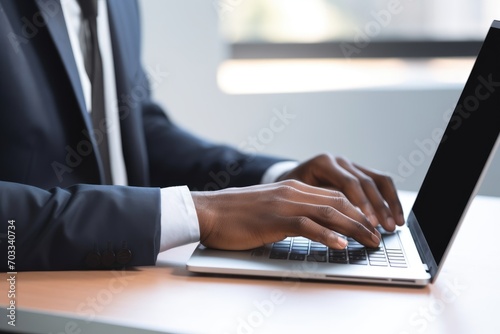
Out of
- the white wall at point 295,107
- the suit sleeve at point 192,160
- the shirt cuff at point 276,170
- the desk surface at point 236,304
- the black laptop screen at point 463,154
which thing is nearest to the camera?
the desk surface at point 236,304

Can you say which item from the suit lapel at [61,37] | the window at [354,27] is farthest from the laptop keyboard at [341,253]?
the window at [354,27]

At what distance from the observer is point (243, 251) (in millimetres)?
1086

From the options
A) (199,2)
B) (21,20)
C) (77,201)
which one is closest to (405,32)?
(199,2)

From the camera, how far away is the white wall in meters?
2.92

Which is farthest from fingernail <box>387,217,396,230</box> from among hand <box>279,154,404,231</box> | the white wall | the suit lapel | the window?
the window

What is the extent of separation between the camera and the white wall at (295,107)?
2.92m

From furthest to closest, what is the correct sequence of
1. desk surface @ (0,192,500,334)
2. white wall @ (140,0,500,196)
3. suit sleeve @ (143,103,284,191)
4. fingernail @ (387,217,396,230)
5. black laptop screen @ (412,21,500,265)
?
white wall @ (140,0,500,196) < suit sleeve @ (143,103,284,191) < fingernail @ (387,217,396,230) < black laptop screen @ (412,21,500,265) < desk surface @ (0,192,500,334)

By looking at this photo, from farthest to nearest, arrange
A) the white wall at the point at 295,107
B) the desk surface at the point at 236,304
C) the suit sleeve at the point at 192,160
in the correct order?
the white wall at the point at 295,107 < the suit sleeve at the point at 192,160 < the desk surface at the point at 236,304

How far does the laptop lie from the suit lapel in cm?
45

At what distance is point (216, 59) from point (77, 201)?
6.49ft

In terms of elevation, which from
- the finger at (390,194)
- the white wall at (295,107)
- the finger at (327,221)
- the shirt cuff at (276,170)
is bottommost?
the white wall at (295,107)

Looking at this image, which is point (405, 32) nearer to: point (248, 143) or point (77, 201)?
point (248, 143)

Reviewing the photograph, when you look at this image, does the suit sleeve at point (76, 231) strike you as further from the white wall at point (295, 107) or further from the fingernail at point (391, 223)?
the white wall at point (295, 107)

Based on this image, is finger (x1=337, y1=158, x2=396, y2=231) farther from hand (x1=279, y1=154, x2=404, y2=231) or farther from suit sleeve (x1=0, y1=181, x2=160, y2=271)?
suit sleeve (x1=0, y1=181, x2=160, y2=271)
